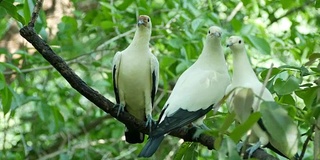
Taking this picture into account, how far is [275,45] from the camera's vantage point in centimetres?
533

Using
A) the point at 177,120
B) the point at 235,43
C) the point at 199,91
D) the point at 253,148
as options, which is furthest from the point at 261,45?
the point at 253,148

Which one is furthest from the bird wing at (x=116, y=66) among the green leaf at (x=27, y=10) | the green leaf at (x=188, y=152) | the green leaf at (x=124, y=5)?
the green leaf at (x=124, y=5)

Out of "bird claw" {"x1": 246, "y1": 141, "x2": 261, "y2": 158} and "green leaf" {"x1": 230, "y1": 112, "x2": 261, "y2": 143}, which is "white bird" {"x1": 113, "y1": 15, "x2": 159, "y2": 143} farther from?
"green leaf" {"x1": 230, "y1": 112, "x2": 261, "y2": 143}

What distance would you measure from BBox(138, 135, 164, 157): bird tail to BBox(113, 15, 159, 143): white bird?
29.7 inches

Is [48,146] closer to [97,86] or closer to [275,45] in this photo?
[97,86]

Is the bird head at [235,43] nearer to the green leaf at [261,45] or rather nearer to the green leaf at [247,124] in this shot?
the green leaf at [247,124]

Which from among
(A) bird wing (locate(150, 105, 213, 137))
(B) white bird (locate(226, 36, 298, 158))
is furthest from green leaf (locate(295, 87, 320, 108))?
(A) bird wing (locate(150, 105, 213, 137))

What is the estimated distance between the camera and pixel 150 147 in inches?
106

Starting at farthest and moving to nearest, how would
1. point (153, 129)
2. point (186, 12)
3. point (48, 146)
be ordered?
1. point (48, 146)
2. point (186, 12)
3. point (153, 129)

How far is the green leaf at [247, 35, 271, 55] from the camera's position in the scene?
164 inches

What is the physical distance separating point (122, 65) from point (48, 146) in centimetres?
317

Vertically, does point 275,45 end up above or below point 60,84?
above

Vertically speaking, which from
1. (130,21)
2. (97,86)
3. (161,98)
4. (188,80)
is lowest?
(161,98)

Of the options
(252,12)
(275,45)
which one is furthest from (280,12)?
(275,45)
